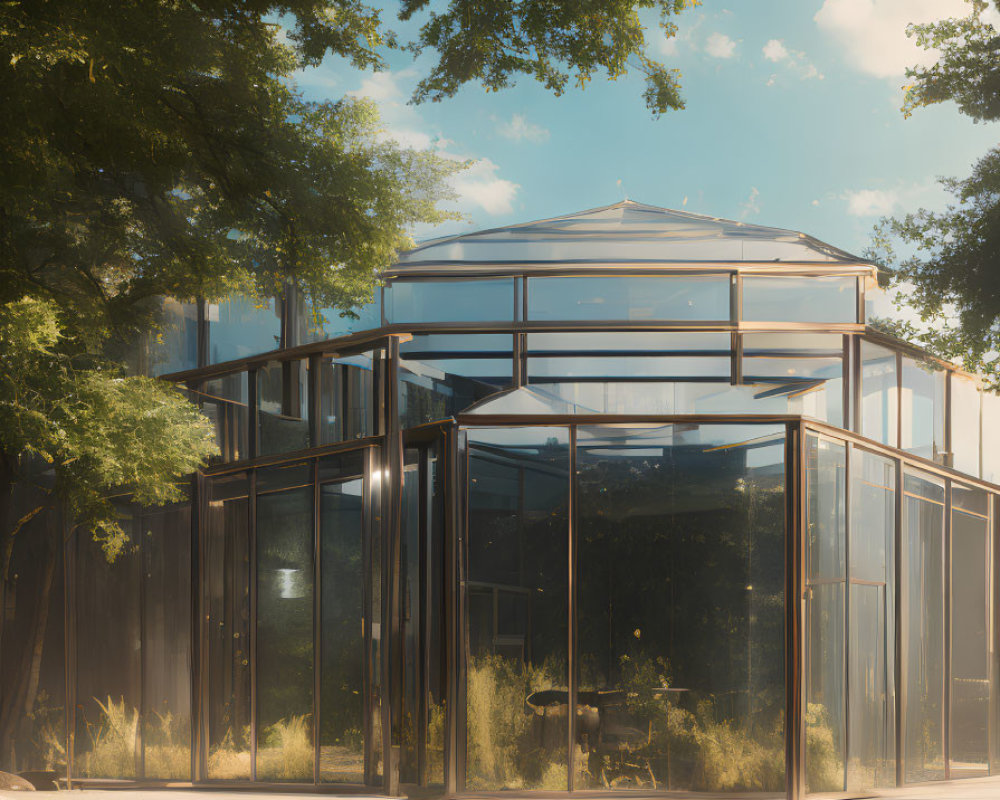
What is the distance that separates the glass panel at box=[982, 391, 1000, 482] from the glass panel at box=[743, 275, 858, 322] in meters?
4.07

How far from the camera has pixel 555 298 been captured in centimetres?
1281

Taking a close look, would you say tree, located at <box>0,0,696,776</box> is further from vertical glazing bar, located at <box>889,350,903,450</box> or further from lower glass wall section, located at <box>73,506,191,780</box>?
vertical glazing bar, located at <box>889,350,903,450</box>

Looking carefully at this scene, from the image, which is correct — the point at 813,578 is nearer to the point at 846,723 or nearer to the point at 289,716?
the point at 846,723

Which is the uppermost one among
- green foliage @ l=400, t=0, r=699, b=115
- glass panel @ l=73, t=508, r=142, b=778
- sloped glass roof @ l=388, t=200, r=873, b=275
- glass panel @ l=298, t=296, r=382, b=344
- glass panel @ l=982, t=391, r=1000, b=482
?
green foliage @ l=400, t=0, r=699, b=115

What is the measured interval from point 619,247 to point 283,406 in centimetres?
482

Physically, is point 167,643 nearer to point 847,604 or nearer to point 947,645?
point 847,604

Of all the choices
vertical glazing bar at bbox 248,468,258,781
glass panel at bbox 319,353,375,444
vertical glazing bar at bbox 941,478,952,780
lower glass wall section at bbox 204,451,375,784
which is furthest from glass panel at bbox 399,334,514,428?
vertical glazing bar at bbox 941,478,952,780

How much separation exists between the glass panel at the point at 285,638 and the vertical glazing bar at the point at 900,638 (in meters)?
6.75

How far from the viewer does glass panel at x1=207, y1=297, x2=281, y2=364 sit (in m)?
14.2

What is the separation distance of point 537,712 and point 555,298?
201 inches

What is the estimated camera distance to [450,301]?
13000 millimetres

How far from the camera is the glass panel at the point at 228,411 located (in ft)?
44.2

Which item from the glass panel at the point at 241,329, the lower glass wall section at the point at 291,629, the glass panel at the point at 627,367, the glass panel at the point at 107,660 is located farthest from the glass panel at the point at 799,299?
the glass panel at the point at 107,660

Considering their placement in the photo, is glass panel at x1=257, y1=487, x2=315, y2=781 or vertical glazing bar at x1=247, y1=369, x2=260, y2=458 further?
vertical glazing bar at x1=247, y1=369, x2=260, y2=458
